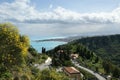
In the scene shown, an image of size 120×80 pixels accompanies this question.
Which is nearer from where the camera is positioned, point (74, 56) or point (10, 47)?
point (10, 47)

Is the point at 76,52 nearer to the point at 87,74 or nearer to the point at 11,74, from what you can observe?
the point at 87,74

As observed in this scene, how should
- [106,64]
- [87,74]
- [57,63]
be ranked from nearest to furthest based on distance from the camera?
[87,74] → [57,63] → [106,64]

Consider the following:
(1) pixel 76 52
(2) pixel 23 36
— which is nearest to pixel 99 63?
(1) pixel 76 52

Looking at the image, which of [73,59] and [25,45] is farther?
[73,59]

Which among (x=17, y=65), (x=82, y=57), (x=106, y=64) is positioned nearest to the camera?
(x=17, y=65)

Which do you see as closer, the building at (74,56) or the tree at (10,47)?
the tree at (10,47)

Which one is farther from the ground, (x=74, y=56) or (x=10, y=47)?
(x=10, y=47)

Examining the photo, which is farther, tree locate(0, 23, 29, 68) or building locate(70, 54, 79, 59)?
building locate(70, 54, 79, 59)

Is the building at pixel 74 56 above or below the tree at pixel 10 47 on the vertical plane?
below

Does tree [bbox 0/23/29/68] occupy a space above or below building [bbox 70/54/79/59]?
above

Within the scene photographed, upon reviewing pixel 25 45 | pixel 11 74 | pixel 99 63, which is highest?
pixel 25 45

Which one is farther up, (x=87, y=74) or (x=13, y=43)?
(x=13, y=43)
